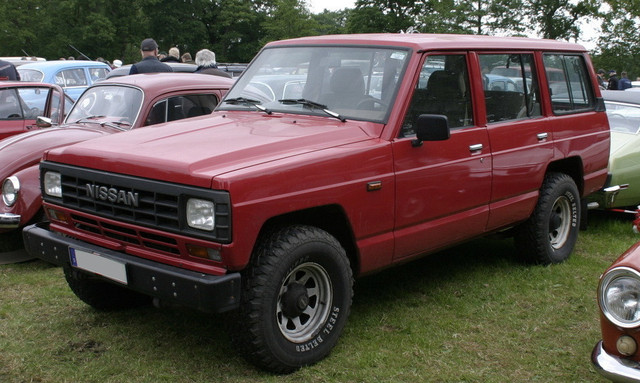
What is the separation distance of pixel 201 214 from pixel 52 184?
143 centimetres

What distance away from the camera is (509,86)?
5.57 metres

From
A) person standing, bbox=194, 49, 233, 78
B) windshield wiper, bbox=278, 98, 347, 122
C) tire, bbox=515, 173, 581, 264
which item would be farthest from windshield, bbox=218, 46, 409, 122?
person standing, bbox=194, 49, 233, 78

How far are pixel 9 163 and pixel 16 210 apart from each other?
510 millimetres

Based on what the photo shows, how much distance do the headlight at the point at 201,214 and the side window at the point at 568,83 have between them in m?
3.63

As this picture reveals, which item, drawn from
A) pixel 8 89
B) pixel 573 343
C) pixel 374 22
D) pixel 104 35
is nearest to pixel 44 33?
pixel 104 35

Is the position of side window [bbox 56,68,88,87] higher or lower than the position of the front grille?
lower

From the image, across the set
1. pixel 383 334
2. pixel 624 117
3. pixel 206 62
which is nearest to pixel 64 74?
pixel 206 62

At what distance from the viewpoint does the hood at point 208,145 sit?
12.1 ft

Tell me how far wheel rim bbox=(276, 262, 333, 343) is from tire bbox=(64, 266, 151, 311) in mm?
1563

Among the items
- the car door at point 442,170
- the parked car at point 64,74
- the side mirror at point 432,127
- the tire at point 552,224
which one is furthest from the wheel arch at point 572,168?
the parked car at point 64,74

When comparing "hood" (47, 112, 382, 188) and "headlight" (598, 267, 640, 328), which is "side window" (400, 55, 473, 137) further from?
"headlight" (598, 267, 640, 328)

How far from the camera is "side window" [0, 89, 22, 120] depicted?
28.0 ft

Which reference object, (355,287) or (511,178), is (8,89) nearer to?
(355,287)

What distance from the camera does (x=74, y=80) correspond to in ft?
52.2
